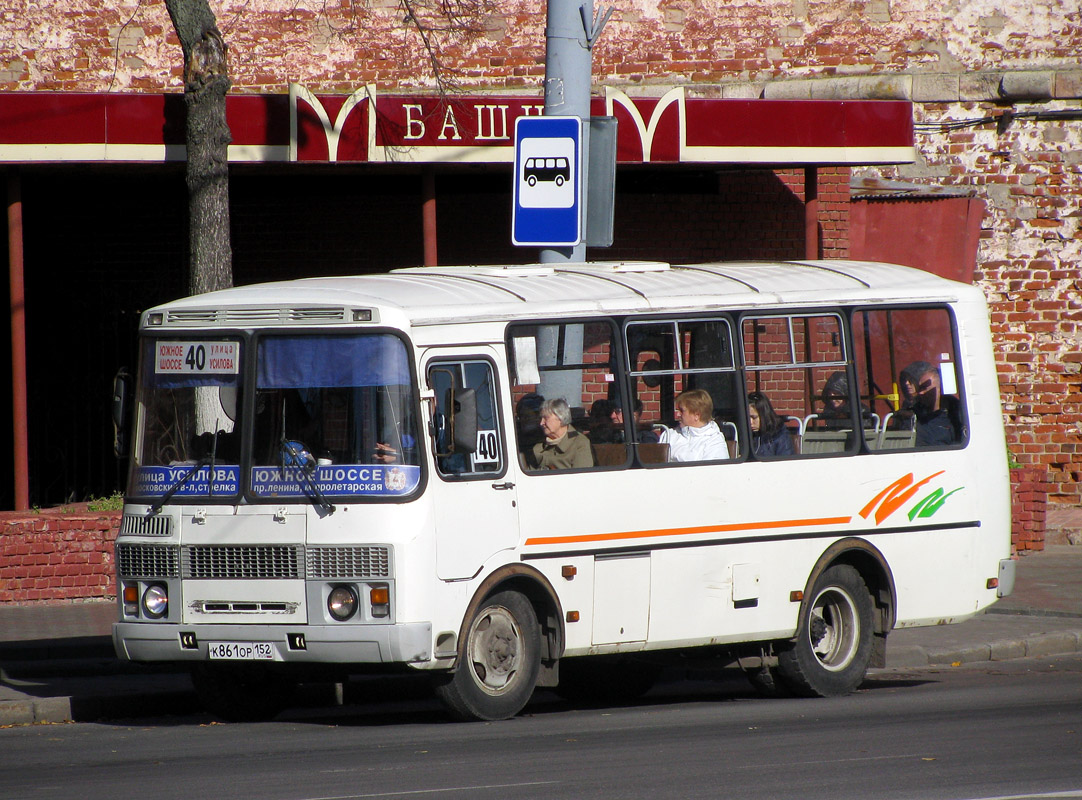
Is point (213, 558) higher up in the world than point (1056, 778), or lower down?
higher up

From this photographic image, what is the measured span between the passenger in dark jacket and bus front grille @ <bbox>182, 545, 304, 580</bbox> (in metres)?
3.00

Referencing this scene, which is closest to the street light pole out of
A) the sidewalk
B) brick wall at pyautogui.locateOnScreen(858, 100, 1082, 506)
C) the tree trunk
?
the tree trunk

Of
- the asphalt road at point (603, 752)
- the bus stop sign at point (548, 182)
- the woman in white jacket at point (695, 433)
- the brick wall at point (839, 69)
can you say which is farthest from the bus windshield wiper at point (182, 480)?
the brick wall at point (839, 69)

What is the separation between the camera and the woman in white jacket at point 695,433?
988 cm

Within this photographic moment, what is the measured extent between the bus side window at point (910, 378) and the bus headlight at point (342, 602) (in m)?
3.67

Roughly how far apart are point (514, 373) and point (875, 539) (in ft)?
9.03

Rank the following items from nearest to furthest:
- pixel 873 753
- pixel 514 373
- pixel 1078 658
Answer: pixel 873 753, pixel 514 373, pixel 1078 658

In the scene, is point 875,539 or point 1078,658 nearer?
point 875,539

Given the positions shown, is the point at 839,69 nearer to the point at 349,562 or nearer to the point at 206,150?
the point at 206,150

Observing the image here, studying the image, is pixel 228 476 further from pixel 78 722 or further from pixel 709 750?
pixel 709 750

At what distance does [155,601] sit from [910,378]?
497cm

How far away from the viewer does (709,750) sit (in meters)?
8.14

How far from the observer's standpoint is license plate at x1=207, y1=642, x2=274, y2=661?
8766 mm

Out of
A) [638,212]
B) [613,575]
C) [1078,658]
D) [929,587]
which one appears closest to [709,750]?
[613,575]
